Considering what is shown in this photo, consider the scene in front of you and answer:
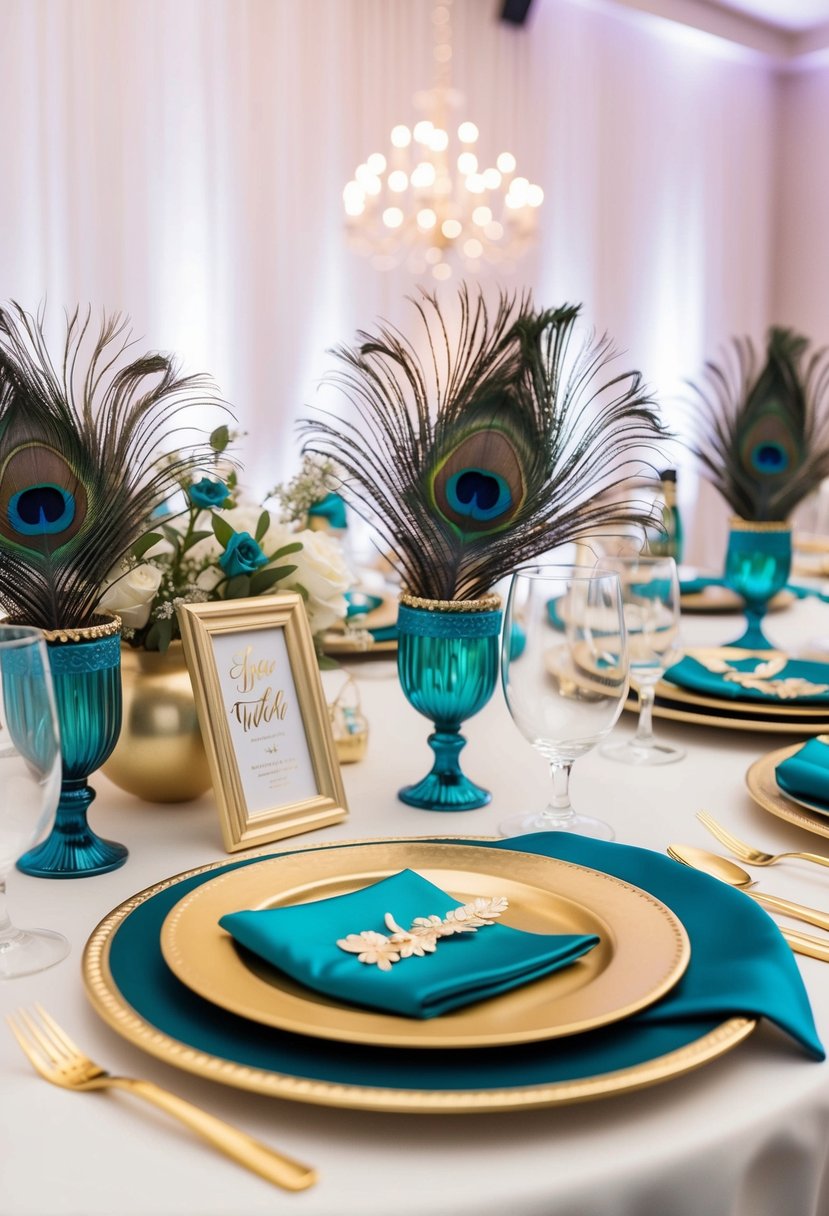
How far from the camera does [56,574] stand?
976 mm

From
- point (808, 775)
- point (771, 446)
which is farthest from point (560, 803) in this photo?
point (771, 446)

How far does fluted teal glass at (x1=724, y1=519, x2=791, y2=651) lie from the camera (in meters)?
1.88

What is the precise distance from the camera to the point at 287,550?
1.19m

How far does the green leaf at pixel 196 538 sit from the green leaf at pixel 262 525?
0.05 m

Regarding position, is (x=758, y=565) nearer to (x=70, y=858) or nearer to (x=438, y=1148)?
(x=70, y=858)

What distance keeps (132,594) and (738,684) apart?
0.80m

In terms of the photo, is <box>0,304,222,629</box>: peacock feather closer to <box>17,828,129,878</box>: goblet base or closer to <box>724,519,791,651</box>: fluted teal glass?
<box>17,828,129,878</box>: goblet base

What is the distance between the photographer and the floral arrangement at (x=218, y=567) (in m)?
1.08

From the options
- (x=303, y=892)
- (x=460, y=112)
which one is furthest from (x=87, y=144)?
(x=303, y=892)

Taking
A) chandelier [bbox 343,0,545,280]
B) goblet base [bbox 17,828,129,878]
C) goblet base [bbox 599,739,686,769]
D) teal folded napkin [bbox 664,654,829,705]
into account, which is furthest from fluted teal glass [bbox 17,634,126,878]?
chandelier [bbox 343,0,545,280]

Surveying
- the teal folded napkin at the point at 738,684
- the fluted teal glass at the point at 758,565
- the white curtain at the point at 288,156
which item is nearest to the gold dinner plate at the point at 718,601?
the fluted teal glass at the point at 758,565

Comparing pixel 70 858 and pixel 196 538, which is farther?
pixel 196 538

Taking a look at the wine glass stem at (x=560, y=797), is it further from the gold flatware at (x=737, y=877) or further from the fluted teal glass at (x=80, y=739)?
the fluted teal glass at (x=80, y=739)

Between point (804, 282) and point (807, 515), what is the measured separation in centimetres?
555
